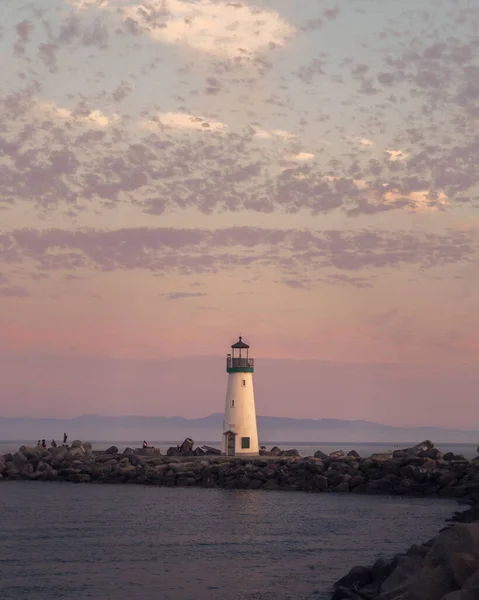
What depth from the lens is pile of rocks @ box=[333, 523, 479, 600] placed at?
1559 cm

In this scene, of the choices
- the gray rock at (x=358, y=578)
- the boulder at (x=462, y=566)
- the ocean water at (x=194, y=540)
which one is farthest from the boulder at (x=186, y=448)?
the boulder at (x=462, y=566)

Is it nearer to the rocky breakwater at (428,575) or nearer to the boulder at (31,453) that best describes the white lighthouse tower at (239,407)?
the boulder at (31,453)

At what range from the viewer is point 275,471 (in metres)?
49.3

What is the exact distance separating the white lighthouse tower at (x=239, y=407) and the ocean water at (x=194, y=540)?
7942 millimetres

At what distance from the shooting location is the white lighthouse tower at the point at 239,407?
179 ft

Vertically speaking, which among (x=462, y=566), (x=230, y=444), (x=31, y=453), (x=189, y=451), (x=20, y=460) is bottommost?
(x=462, y=566)

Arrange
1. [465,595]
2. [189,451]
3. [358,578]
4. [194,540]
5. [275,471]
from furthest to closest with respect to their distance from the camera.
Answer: [189,451]
[275,471]
[194,540]
[358,578]
[465,595]

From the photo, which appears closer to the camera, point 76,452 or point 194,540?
point 194,540

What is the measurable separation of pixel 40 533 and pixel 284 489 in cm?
1895

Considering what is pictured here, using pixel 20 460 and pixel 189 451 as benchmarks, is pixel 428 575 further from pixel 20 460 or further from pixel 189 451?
pixel 20 460

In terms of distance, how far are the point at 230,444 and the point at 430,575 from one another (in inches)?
1575

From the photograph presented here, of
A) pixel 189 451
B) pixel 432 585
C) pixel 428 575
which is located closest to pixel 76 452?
pixel 189 451

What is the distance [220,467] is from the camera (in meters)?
50.9

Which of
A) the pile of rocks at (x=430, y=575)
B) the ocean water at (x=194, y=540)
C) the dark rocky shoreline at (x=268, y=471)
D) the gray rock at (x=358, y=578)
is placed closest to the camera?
the pile of rocks at (x=430, y=575)
